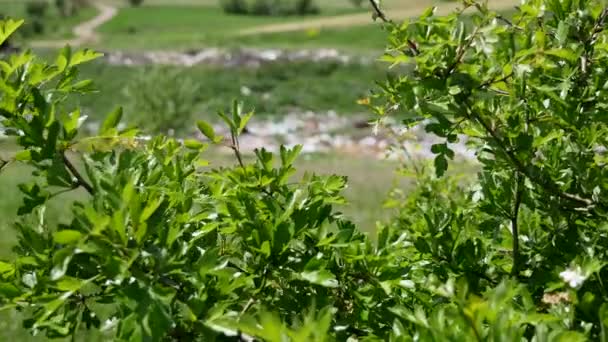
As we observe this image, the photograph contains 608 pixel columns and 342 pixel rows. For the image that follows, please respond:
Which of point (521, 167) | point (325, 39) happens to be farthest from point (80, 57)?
point (325, 39)

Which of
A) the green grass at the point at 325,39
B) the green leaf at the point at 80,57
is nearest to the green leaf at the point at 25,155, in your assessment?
the green leaf at the point at 80,57

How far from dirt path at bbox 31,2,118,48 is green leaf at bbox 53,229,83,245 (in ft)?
156

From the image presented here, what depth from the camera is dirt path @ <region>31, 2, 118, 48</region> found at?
175 ft

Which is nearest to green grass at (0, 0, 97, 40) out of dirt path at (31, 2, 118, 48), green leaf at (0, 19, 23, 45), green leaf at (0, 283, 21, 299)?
dirt path at (31, 2, 118, 48)

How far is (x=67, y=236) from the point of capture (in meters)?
1.60

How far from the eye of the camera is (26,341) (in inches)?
240

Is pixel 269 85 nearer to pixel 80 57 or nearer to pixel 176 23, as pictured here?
pixel 80 57

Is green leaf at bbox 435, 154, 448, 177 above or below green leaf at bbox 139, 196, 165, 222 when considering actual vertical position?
below

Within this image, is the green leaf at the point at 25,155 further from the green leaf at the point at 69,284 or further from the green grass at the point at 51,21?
the green grass at the point at 51,21

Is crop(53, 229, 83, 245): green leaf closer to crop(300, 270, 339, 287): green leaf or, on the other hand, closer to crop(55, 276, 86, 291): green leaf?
crop(55, 276, 86, 291): green leaf

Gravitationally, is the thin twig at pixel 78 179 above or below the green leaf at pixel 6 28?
below

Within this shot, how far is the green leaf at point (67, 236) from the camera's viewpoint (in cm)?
158

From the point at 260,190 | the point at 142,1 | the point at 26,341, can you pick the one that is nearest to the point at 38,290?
the point at 260,190

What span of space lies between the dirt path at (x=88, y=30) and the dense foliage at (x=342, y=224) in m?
47.0
